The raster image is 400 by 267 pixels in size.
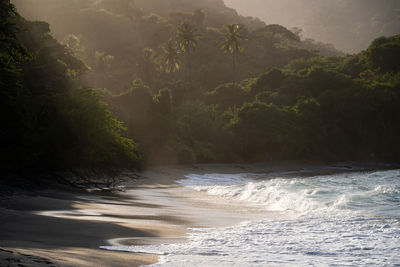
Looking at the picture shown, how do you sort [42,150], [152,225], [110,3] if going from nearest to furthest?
[152,225]
[42,150]
[110,3]

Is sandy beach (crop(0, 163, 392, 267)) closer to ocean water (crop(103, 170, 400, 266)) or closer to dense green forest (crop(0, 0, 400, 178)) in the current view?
ocean water (crop(103, 170, 400, 266))

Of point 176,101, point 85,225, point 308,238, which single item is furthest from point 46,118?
point 176,101

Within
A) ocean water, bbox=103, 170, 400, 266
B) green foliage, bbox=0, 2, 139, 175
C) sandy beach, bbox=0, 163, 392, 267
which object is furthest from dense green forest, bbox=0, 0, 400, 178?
ocean water, bbox=103, 170, 400, 266

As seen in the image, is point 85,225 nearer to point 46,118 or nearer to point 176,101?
point 46,118

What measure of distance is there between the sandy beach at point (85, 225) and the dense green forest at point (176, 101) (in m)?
4.29

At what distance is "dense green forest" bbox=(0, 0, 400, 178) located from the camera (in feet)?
64.5

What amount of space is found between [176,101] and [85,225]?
5298cm

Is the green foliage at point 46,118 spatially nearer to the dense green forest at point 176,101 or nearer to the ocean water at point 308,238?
the dense green forest at point 176,101

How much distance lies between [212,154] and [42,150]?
1349 inches

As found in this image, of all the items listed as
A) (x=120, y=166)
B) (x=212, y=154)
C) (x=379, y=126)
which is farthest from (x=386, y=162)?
(x=120, y=166)

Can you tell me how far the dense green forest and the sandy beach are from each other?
4290 millimetres

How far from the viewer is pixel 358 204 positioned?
14.8m

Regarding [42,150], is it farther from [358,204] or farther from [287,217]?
[358,204]

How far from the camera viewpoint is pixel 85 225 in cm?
972
